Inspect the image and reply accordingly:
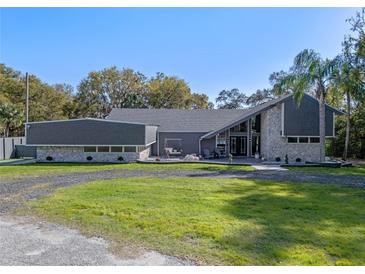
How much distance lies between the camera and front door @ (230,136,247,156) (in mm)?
26609

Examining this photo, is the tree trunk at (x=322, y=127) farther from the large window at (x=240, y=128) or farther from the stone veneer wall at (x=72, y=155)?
the stone veneer wall at (x=72, y=155)

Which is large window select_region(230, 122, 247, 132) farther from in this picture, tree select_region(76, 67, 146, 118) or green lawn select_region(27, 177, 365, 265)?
tree select_region(76, 67, 146, 118)

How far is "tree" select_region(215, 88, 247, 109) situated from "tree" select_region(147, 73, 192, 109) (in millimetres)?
19469

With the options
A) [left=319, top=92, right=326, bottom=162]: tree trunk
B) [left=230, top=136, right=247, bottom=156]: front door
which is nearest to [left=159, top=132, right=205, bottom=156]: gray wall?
[left=230, top=136, right=247, bottom=156]: front door

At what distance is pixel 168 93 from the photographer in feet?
145

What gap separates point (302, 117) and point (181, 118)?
11045 mm

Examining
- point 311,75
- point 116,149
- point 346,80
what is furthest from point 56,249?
point 346,80

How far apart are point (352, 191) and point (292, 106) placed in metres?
12.6

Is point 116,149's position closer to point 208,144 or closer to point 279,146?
point 208,144

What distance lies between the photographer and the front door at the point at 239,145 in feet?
87.3

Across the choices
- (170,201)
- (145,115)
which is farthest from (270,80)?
(170,201)

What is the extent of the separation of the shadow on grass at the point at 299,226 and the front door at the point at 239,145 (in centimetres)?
1590

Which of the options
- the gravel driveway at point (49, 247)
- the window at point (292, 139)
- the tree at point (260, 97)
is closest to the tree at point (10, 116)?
the gravel driveway at point (49, 247)
